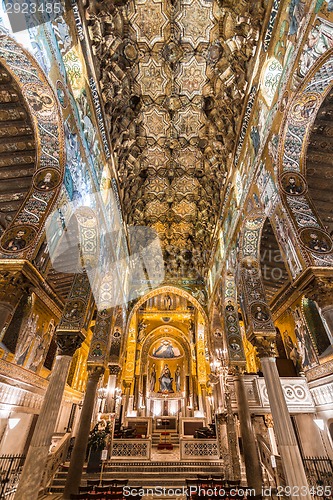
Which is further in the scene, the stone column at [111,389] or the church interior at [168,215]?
the stone column at [111,389]

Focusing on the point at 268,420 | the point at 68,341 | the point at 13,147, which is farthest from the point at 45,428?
the point at 268,420

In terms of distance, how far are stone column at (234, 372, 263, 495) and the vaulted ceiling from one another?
24.7 ft

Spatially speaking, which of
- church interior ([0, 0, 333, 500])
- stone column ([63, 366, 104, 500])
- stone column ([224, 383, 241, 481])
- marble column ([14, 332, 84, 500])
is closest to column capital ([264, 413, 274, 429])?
church interior ([0, 0, 333, 500])

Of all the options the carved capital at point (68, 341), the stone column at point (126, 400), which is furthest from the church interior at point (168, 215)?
the stone column at point (126, 400)

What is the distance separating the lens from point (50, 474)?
8461 millimetres

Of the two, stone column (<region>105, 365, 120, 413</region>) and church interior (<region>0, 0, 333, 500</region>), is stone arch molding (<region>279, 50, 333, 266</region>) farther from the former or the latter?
stone column (<region>105, 365, 120, 413</region>)

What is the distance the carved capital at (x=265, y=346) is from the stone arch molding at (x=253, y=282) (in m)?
0.06

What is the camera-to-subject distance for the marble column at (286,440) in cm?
521

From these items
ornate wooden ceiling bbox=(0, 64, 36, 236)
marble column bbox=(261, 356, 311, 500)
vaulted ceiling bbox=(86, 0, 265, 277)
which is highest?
vaulted ceiling bbox=(86, 0, 265, 277)

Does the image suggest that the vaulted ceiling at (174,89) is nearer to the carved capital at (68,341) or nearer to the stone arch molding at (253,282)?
the stone arch molding at (253,282)

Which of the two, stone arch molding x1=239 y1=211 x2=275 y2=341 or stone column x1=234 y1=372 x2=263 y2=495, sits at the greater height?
stone arch molding x1=239 y1=211 x2=275 y2=341

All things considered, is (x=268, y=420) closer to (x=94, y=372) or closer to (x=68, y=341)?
(x=94, y=372)

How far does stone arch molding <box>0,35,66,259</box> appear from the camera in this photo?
15.8 feet

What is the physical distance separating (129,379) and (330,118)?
1878 centimetres
